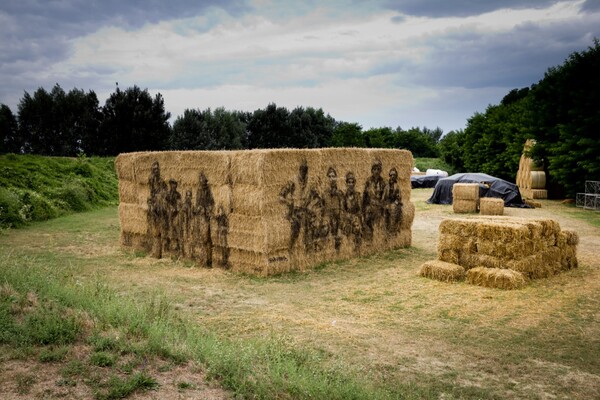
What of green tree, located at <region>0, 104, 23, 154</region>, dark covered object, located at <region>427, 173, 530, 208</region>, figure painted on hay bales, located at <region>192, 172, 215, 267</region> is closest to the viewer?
figure painted on hay bales, located at <region>192, 172, 215, 267</region>

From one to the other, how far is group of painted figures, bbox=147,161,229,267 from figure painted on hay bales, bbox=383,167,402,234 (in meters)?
5.21

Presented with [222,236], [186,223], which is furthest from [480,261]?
[186,223]

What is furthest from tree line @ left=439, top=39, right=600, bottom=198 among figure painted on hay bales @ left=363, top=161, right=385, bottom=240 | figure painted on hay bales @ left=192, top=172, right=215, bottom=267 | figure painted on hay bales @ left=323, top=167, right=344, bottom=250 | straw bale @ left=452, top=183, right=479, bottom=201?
figure painted on hay bales @ left=192, top=172, right=215, bottom=267

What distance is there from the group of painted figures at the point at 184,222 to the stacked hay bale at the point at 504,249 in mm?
5107

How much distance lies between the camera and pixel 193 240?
14.7 m

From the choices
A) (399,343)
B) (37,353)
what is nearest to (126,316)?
(37,353)

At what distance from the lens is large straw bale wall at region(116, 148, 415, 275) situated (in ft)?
43.3

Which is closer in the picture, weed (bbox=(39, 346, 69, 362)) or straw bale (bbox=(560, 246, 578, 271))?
weed (bbox=(39, 346, 69, 362))

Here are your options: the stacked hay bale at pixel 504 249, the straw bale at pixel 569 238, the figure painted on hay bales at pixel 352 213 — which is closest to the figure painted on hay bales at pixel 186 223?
the figure painted on hay bales at pixel 352 213

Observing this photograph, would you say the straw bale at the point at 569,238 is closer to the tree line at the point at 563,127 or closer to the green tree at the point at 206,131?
the tree line at the point at 563,127

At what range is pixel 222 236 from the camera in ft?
45.4

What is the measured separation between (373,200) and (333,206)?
1.82 meters

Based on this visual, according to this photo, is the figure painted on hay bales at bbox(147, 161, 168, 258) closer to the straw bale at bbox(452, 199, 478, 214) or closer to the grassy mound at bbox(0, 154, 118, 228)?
the grassy mound at bbox(0, 154, 118, 228)

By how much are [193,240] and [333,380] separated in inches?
355
